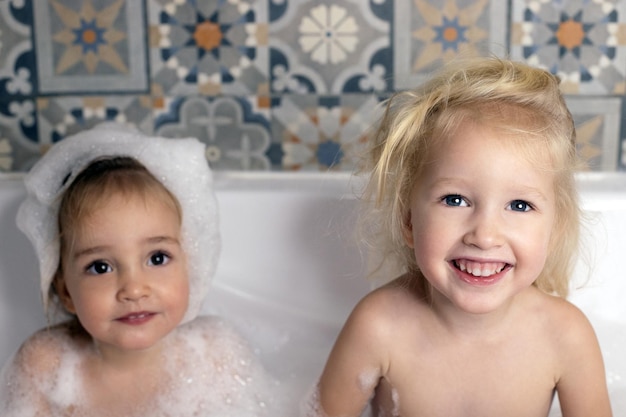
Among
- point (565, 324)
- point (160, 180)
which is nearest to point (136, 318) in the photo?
point (160, 180)

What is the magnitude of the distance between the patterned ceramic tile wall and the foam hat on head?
0.13 meters

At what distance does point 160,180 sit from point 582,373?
2.42 feet

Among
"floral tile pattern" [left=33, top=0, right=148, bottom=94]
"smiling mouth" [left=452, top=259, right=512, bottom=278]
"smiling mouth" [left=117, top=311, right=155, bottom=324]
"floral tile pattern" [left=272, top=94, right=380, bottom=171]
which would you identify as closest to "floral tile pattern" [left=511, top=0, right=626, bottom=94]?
"floral tile pattern" [left=272, top=94, right=380, bottom=171]

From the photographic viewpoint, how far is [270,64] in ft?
4.94

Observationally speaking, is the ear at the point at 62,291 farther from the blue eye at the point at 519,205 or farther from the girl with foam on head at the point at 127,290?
the blue eye at the point at 519,205

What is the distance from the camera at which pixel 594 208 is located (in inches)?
54.8

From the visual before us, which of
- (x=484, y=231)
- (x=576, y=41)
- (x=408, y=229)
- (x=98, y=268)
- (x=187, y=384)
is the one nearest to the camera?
(x=484, y=231)

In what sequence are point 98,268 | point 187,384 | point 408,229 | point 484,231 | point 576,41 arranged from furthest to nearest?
1. point 576,41
2. point 187,384
3. point 98,268
4. point 408,229
5. point 484,231

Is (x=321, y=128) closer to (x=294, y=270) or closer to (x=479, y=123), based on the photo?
(x=294, y=270)

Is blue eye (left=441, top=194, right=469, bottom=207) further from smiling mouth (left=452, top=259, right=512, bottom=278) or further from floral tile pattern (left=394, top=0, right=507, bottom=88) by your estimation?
floral tile pattern (left=394, top=0, right=507, bottom=88)

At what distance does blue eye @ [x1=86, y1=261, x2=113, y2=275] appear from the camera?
123 cm

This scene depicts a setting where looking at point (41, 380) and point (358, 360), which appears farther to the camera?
point (41, 380)

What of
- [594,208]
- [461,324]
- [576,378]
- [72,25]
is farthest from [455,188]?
[72,25]

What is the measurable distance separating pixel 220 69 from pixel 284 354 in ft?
1.81
